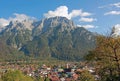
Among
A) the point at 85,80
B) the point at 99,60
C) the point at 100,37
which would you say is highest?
the point at 100,37

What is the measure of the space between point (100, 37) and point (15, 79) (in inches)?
1848

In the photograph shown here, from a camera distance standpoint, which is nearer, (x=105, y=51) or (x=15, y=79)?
(x=105, y=51)

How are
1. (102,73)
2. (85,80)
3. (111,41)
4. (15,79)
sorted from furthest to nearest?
(85,80), (15,79), (102,73), (111,41)

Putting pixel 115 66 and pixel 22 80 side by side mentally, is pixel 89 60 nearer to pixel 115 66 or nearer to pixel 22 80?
pixel 115 66

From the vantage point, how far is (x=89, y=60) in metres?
19.5

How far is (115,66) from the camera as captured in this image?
20.3 meters

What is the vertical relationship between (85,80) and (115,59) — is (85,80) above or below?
below

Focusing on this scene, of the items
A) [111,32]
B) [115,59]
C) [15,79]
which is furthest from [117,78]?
[15,79]

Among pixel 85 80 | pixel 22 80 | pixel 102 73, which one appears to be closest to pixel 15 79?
pixel 22 80

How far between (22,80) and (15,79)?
185 centimetres

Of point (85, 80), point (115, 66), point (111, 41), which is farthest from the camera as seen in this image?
point (85, 80)

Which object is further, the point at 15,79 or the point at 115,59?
the point at 15,79

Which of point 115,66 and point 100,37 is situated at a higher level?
point 100,37

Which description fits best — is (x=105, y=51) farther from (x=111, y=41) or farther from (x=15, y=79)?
(x=15, y=79)
